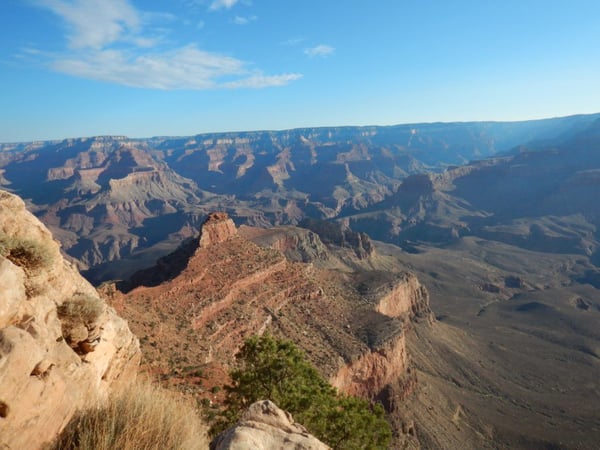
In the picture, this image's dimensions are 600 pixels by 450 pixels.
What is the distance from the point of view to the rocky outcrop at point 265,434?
8.62 meters

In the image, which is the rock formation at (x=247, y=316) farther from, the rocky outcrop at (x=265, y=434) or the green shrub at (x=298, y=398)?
the rocky outcrop at (x=265, y=434)

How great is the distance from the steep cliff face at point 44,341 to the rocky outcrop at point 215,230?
3452 cm

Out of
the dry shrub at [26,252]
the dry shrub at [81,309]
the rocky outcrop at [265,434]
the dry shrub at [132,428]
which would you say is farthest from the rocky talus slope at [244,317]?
the dry shrub at [132,428]

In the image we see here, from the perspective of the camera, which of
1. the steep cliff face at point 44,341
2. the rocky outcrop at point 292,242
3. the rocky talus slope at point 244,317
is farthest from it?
the rocky outcrop at point 292,242

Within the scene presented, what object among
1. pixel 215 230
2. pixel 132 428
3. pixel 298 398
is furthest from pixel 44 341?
pixel 215 230

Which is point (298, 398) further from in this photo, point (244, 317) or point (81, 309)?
point (244, 317)

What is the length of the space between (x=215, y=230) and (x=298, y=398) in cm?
3619

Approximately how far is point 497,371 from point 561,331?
2909cm

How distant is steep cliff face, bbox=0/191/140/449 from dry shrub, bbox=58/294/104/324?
0.03 metres

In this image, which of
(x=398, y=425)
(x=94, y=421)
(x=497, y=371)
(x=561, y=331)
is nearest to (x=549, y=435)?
(x=497, y=371)

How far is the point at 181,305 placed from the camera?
38.2 m

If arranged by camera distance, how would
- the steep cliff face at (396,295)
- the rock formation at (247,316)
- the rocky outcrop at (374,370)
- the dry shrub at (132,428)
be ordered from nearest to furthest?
the dry shrub at (132,428) → the rock formation at (247,316) → the rocky outcrop at (374,370) → the steep cliff face at (396,295)

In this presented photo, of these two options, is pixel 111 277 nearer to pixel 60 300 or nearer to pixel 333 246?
pixel 333 246

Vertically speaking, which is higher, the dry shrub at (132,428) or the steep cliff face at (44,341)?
the steep cliff face at (44,341)
